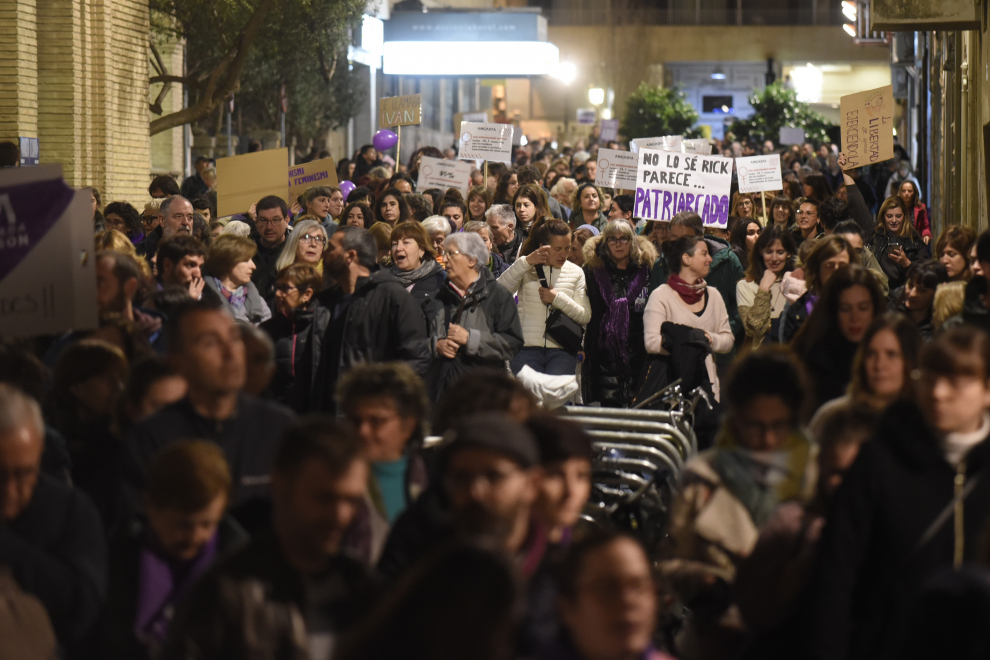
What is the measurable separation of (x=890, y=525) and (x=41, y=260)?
3.92 metres

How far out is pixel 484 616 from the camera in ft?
9.48

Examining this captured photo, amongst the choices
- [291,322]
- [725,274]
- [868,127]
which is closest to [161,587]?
[291,322]

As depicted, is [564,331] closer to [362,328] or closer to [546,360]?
[546,360]

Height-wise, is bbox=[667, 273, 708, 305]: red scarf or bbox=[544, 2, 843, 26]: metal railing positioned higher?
bbox=[544, 2, 843, 26]: metal railing

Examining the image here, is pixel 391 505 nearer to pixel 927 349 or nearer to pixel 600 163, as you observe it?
pixel 927 349

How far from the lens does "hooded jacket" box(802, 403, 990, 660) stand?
13.1ft

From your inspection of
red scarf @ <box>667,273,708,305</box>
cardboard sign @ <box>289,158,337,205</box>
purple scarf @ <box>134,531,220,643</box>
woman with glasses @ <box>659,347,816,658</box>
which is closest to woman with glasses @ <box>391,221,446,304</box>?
red scarf @ <box>667,273,708,305</box>

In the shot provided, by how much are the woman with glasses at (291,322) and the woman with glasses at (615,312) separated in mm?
2507

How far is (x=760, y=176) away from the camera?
16.2 metres

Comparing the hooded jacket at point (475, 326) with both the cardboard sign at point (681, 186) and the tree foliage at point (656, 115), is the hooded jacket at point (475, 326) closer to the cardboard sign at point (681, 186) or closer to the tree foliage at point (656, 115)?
the cardboard sign at point (681, 186)

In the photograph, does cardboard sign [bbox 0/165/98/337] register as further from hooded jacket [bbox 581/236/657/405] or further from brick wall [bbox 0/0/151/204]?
brick wall [bbox 0/0/151/204]

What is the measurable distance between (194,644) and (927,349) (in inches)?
88.6

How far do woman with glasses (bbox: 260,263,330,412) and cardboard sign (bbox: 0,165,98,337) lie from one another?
2.03 meters

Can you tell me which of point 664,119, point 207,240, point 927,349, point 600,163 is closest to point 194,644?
point 927,349
